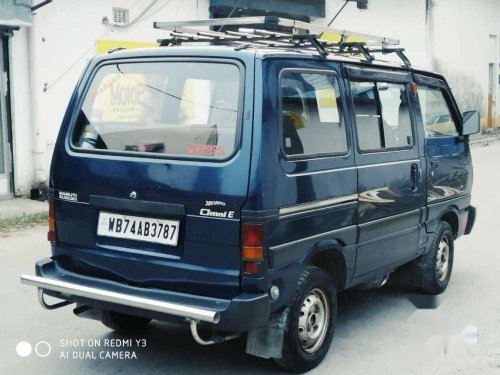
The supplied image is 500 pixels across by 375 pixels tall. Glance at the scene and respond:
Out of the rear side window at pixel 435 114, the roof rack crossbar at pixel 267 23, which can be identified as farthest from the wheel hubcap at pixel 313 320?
the rear side window at pixel 435 114

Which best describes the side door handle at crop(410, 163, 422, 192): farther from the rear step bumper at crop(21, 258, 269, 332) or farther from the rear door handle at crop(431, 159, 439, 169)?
the rear step bumper at crop(21, 258, 269, 332)

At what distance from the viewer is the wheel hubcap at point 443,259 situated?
605 centimetres

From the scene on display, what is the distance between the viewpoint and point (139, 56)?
174 inches

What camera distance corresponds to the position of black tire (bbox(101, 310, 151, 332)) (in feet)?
Result: 15.7

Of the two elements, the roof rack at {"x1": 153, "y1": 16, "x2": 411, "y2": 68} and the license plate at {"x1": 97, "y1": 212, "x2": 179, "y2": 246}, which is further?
the roof rack at {"x1": 153, "y1": 16, "x2": 411, "y2": 68}

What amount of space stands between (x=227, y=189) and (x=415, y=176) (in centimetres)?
212

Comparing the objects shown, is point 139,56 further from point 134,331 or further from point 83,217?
point 134,331

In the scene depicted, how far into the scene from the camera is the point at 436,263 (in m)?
5.92

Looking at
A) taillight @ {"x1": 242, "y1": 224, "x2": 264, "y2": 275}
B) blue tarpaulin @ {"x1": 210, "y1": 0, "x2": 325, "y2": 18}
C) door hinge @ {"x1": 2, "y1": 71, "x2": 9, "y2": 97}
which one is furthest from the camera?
blue tarpaulin @ {"x1": 210, "y1": 0, "x2": 325, "y2": 18}

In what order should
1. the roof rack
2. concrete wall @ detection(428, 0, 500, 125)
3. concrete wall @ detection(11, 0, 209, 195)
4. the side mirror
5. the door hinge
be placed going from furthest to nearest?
1. concrete wall @ detection(428, 0, 500, 125)
2. concrete wall @ detection(11, 0, 209, 195)
3. the door hinge
4. the side mirror
5. the roof rack

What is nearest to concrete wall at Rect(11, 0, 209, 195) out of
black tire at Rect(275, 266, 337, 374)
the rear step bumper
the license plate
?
the rear step bumper

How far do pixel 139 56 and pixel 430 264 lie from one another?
9.82 feet

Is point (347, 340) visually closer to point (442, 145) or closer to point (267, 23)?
point (442, 145)

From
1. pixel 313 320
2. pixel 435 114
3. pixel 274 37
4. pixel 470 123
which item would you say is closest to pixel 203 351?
pixel 313 320
